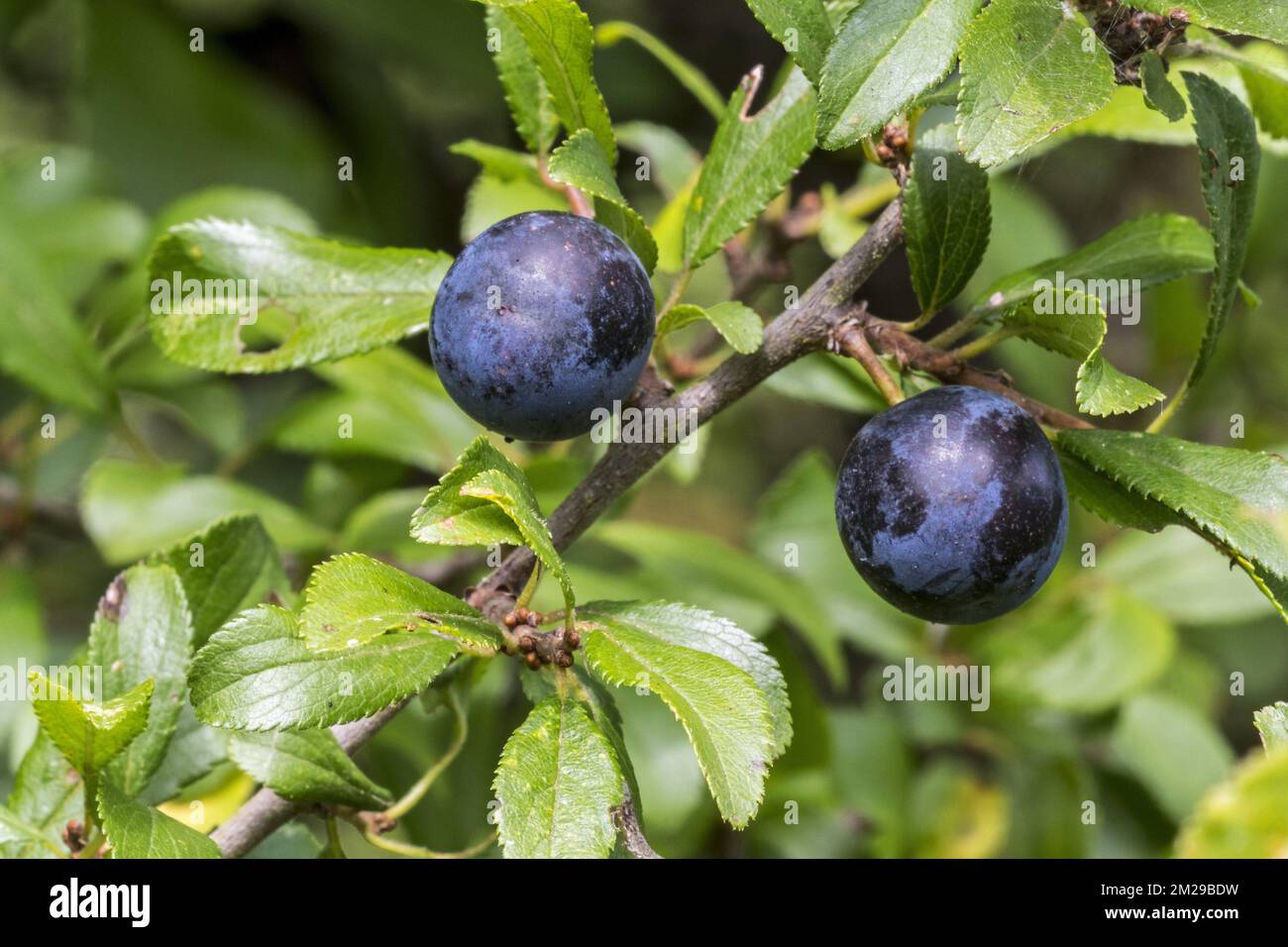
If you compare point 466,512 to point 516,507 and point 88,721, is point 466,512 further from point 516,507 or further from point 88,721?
point 88,721

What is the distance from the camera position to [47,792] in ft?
3.47

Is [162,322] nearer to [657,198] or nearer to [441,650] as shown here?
[441,650]

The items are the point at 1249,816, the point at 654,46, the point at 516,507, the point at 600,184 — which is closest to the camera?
the point at 1249,816

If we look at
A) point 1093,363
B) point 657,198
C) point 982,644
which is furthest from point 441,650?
point 657,198

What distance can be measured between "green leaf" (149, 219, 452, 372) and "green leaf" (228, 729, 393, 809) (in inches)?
12.1

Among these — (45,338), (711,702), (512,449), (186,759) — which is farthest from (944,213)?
(45,338)

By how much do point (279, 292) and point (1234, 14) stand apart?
768 mm

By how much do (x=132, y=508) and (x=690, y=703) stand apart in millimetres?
1016

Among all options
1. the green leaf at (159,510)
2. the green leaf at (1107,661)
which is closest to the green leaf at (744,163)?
the green leaf at (159,510)

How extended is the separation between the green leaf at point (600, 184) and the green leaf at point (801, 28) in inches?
5.9

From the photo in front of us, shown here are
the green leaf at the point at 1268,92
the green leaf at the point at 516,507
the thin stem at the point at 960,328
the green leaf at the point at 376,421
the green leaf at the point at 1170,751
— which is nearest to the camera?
the green leaf at the point at 516,507

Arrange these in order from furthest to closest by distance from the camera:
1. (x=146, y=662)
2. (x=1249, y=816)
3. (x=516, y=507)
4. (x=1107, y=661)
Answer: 1. (x=1107, y=661)
2. (x=146, y=662)
3. (x=516, y=507)
4. (x=1249, y=816)

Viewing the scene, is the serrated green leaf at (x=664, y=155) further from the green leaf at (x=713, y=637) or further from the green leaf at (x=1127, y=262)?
the green leaf at (x=713, y=637)

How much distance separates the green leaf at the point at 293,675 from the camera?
831 millimetres
